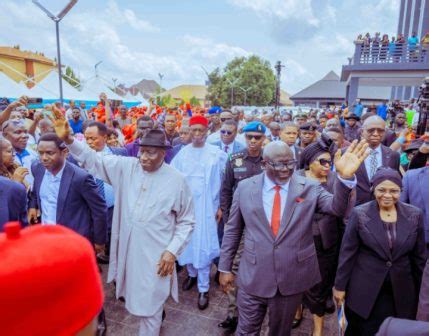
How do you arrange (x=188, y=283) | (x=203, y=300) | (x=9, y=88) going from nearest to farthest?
(x=203, y=300)
(x=188, y=283)
(x=9, y=88)

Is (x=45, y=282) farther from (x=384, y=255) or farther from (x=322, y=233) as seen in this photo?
(x=322, y=233)

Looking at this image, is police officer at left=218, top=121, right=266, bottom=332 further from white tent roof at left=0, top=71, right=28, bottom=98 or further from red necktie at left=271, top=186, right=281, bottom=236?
white tent roof at left=0, top=71, right=28, bottom=98

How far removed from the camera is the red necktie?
9.14 feet

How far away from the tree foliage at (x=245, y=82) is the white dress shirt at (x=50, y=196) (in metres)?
51.2

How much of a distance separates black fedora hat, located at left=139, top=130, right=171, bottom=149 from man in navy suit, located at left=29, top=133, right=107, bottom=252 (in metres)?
0.75

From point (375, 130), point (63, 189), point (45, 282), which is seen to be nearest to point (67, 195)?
point (63, 189)

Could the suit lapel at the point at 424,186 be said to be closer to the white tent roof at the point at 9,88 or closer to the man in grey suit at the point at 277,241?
the man in grey suit at the point at 277,241

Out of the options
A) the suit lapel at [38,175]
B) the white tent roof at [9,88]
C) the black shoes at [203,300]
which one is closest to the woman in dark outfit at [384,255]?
the black shoes at [203,300]

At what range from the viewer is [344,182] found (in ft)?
8.20

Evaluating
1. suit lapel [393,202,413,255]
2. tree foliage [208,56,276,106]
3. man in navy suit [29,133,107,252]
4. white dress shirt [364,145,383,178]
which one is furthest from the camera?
tree foliage [208,56,276,106]

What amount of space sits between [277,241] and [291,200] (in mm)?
339

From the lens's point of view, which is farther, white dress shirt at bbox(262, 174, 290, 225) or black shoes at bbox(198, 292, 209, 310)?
black shoes at bbox(198, 292, 209, 310)

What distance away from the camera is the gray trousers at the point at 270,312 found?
2780 millimetres

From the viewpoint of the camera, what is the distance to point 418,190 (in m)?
3.64
